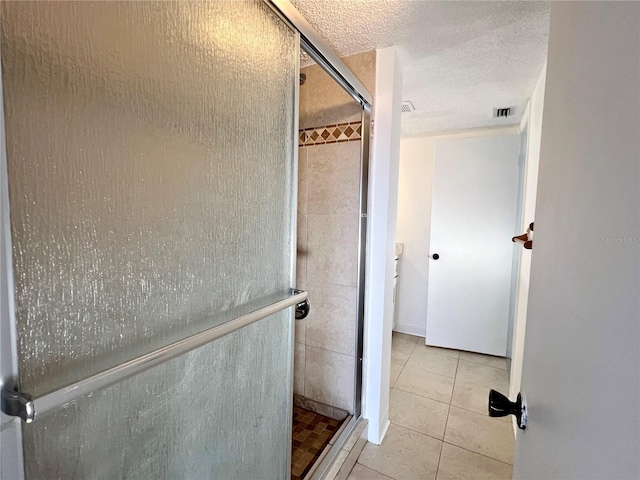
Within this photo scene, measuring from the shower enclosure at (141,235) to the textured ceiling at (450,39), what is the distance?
0.52 m

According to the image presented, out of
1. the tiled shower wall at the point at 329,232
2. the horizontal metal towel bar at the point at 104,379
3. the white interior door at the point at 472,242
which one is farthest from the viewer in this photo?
the white interior door at the point at 472,242

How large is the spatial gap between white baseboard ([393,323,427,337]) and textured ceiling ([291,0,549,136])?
2236 mm

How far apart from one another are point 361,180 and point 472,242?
164 centimetres

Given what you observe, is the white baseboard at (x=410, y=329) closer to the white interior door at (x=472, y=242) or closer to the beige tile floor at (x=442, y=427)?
the white interior door at (x=472, y=242)

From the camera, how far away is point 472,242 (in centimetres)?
271

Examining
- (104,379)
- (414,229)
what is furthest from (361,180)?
(414,229)

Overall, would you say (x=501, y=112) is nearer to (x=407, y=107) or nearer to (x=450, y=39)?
(x=407, y=107)

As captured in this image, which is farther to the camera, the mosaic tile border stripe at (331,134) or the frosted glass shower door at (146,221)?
the mosaic tile border stripe at (331,134)

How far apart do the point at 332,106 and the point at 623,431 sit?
1.73m

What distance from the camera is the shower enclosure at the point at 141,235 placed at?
0.42m

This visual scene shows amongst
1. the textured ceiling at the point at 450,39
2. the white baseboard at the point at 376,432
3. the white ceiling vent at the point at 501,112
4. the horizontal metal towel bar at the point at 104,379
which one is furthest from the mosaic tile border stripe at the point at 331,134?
the white baseboard at the point at 376,432

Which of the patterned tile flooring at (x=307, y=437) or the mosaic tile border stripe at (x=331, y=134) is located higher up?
the mosaic tile border stripe at (x=331, y=134)

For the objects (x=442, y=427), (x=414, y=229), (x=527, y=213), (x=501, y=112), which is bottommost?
(x=442, y=427)

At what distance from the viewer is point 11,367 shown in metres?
0.41
